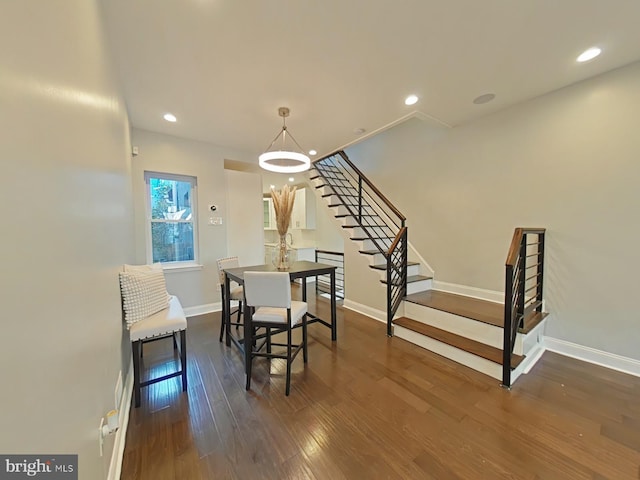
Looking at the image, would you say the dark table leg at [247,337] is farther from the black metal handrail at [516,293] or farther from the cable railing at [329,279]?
the cable railing at [329,279]

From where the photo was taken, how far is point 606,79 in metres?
2.36

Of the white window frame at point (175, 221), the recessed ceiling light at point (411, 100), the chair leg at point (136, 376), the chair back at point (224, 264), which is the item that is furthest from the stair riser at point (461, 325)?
the white window frame at point (175, 221)

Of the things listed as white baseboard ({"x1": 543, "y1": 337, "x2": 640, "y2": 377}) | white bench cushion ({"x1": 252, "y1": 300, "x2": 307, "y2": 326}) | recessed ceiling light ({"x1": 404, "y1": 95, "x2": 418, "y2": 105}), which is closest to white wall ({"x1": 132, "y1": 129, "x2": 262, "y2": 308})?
white bench cushion ({"x1": 252, "y1": 300, "x2": 307, "y2": 326})

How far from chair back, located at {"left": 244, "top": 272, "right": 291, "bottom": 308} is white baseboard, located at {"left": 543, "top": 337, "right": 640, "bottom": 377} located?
118 inches

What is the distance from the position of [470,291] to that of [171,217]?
4.60 metres

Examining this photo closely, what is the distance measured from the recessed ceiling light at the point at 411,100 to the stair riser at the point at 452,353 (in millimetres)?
2702

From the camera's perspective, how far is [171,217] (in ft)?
12.3

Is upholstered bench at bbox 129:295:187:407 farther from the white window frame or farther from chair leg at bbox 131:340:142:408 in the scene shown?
the white window frame

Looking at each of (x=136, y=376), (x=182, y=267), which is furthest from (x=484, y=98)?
(x=182, y=267)

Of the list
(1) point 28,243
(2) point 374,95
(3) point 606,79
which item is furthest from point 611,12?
(1) point 28,243

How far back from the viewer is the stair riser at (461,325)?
2416 mm

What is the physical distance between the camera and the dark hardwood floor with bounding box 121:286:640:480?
1.41m

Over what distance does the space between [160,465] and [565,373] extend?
11.1ft

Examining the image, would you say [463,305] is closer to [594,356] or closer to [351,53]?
[594,356]
